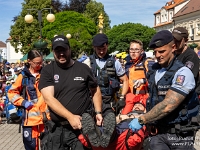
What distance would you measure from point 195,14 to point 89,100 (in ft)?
261

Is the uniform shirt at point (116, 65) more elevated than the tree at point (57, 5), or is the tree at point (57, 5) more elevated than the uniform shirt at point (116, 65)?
the tree at point (57, 5)

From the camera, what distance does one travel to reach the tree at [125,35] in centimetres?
7275

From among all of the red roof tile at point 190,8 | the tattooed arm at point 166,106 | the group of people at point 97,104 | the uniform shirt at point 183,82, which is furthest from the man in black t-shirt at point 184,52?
the red roof tile at point 190,8

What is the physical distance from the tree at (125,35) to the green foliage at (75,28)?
1580 cm

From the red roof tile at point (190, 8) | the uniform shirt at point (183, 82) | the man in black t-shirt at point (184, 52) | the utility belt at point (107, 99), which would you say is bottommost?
the utility belt at point (107, 99)

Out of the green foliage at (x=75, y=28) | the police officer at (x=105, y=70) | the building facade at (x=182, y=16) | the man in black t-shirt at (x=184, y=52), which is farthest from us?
the building facade at (x=182, y=16)

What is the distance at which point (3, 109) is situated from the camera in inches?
520

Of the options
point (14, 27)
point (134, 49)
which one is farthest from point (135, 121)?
point (14, 27)

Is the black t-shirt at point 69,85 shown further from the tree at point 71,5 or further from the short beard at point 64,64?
the tree at point 71,5

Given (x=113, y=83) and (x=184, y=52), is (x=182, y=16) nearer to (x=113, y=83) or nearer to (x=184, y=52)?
(x=113, y=83)

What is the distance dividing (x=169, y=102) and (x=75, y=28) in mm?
50209

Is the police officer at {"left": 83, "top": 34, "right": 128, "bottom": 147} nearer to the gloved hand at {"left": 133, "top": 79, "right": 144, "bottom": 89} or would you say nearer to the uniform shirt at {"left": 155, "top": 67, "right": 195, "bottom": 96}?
the gloved hand at {"left": 133, "top": 79, "right": 144, "bottom": 89}

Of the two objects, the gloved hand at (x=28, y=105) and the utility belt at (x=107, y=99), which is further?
the utility belt at (x=107, y=99)

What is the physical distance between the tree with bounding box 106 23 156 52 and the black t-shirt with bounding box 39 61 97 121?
222ft
